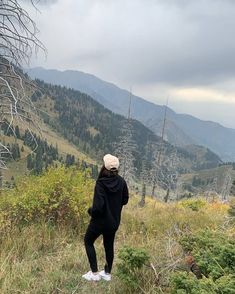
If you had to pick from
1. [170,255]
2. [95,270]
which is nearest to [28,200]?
[95,270]

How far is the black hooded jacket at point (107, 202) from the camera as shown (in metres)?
6.10

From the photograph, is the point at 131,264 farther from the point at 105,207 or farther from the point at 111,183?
the point at 111,183

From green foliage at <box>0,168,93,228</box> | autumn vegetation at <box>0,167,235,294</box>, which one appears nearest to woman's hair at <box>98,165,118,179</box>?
autumn vegetation at <box>0,167,235,294</box>

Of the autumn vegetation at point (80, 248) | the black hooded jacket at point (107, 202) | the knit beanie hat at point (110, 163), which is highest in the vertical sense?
the knit beanie hat at point (110, 163)

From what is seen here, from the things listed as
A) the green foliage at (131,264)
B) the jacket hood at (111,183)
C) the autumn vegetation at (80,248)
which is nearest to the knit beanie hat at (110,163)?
the jacket hood at (111,183)

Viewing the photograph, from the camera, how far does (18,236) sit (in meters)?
7.67

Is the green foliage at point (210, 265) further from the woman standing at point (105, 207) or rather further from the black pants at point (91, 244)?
the black pants at point (91, 244)

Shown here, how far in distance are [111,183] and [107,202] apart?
0.28 meters

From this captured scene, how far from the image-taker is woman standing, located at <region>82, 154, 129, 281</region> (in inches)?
240

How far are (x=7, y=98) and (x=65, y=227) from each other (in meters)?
3.07

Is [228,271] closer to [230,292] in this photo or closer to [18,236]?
[230,292]

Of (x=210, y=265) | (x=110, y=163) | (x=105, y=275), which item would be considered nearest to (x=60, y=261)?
(x=105, y=275)

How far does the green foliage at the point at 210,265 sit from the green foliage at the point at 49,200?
3707 mm

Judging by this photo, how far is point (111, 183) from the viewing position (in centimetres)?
620
